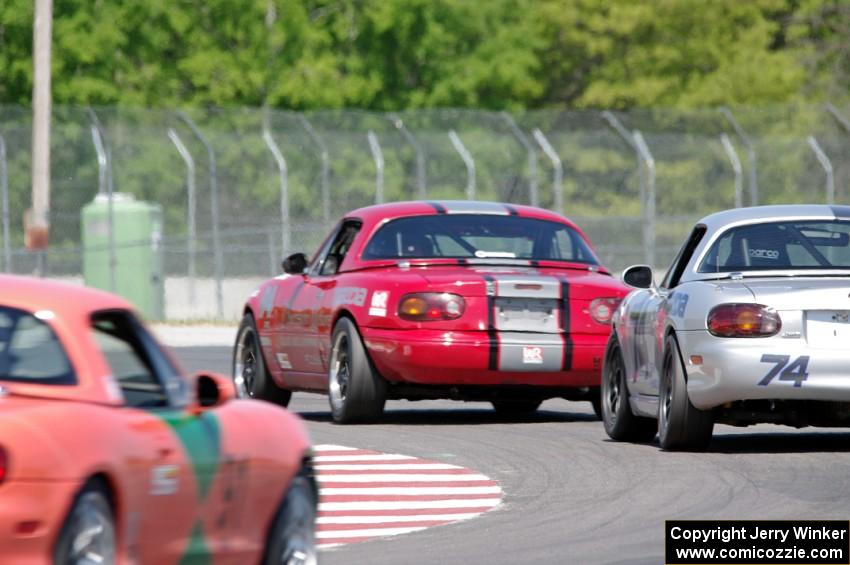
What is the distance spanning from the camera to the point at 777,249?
1265cm

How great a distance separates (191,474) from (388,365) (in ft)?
25.5

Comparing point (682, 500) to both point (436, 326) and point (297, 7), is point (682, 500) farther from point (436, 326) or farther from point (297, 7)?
point (297, 7)

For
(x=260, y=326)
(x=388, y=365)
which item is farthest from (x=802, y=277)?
(x=260, y=326)

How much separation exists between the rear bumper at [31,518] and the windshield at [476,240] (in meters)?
9.62

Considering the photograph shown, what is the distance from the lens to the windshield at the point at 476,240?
50.2ft

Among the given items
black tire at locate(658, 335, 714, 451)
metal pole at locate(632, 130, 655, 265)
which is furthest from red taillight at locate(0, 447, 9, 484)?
metal pole at locate(632, 130, 655, 265)

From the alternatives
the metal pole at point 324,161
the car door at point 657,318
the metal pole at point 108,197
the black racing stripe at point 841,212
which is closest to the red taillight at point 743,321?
Result: the car door at point 657,318

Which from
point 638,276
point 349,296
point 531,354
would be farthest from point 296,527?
point 349,296

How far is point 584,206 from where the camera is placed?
39.5 metres

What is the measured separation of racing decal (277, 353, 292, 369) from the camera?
16.0 metres

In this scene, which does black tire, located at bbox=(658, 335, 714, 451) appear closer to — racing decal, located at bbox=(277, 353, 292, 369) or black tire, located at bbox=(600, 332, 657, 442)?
black tire, located at bbox=(600, 332, 657, 442)

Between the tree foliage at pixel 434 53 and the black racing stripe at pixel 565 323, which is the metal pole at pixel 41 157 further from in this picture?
the black racing stripe at pixel 565 323

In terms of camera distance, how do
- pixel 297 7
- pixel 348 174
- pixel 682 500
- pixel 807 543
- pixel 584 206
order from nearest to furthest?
1. pixel 807 543
2. pixel 682 500
3. pixel 348 174
4. pixel 584 206
5. pixel 297 7

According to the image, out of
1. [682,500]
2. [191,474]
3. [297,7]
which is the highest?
[297,7]
